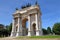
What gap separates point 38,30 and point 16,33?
10.3m

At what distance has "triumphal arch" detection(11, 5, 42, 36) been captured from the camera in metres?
41.6

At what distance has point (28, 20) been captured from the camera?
1758 inches

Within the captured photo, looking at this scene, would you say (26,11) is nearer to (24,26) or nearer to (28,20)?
(28,20)

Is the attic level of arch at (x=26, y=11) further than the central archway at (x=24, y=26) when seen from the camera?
No

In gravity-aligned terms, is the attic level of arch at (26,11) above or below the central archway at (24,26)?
above

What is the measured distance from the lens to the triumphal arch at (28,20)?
4162 cm

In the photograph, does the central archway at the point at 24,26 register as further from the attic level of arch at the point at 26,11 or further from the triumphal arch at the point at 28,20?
the attic level of arch at the point at 26,11

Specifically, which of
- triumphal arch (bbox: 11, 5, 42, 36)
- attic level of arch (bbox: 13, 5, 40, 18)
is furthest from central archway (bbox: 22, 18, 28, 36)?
attic level of arch (bbox: 13, 5, 40, 18)

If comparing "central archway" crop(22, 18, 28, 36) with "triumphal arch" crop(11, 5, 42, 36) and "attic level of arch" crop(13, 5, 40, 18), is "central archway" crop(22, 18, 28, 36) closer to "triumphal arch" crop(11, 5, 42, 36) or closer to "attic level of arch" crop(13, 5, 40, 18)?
"triumphal arch" crop(11, 5, 42, 36)

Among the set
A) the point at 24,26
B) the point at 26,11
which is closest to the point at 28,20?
the point at 26,11

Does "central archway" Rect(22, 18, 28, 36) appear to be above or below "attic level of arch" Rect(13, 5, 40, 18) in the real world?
below

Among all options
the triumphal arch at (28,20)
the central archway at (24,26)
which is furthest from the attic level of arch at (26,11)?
the central archway at (24,26)

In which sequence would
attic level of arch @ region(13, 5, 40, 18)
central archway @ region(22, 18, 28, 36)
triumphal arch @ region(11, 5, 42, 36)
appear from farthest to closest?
A: central archway @ region(22, 18, 28, 36), attic level of arch @ region(13, 5, 40, 18), triumphal arch @ region(11, 5, 42, 36)

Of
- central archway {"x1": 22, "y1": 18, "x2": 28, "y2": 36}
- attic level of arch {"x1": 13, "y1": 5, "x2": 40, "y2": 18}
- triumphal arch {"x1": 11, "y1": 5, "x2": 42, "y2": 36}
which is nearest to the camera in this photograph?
triumphal arch {"x1": 11, "y1": 5, "x2": 42, "y2": 36}
